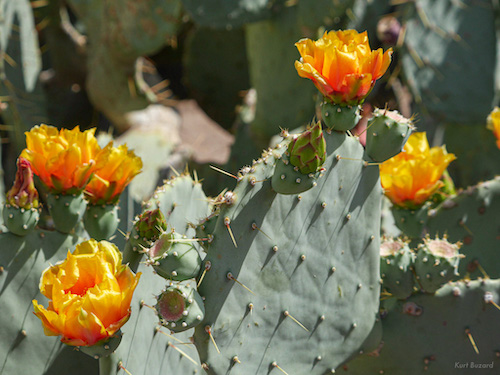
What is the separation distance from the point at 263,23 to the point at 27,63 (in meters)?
1.05

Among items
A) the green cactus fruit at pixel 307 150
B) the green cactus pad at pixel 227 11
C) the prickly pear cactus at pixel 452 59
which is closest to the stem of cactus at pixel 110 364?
the green cactus fruit at pixel 307 150

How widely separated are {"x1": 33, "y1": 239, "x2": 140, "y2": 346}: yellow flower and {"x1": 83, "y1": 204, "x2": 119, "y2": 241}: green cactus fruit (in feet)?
1.04

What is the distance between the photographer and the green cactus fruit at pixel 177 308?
976 mm

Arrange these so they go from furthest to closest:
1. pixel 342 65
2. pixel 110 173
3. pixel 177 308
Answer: pixel 110 173
pixel 342 65
pixel 177 308

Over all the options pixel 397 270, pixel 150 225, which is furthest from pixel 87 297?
pixel 397 270

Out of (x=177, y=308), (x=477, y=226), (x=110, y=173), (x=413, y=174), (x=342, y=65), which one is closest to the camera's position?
(x=177, y=308)

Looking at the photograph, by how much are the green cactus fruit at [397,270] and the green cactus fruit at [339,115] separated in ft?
1.16

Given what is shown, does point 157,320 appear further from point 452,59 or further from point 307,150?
point 452,59

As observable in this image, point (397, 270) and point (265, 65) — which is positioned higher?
point (397, 270)

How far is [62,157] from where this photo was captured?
1250 millimetres

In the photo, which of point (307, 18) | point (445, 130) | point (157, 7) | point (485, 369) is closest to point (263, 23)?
point (307, 18)

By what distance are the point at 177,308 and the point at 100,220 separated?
0.50m

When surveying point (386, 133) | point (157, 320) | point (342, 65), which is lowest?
point (157, 320)

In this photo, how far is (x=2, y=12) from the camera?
253 centimetres
